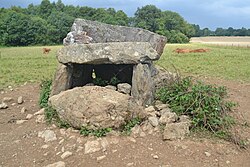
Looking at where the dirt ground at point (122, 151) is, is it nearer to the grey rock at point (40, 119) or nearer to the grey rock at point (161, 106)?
the grey rock at point (40, 119)

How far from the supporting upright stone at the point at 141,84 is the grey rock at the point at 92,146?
3.98 feet

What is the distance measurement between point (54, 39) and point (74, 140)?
36.8m

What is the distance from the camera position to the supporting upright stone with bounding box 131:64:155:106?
5398 millimetres

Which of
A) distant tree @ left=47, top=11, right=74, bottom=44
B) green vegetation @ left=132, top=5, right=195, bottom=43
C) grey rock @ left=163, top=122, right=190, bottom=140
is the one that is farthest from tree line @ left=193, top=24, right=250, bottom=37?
grey rock @ left=163, top=122, right=190, bottom=140

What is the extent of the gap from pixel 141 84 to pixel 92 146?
1527 millimetres

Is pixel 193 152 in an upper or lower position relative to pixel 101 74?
lower

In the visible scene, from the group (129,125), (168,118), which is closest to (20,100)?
(129,125)

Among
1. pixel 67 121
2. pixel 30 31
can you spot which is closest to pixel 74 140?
pixel 67 121

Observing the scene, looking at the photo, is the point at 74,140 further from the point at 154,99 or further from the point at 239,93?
the point at 239,93

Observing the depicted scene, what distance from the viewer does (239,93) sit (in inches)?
289

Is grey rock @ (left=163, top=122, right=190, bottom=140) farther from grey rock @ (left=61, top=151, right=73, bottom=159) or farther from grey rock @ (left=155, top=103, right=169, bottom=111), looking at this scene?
grey rock @ (left=61, top=151, right=73, bottom=159)

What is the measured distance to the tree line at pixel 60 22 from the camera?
127 ft

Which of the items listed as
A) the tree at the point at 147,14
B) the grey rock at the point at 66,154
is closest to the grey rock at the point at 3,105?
the grey rock at the point at 66,154

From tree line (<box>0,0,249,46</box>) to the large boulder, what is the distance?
116 feet
